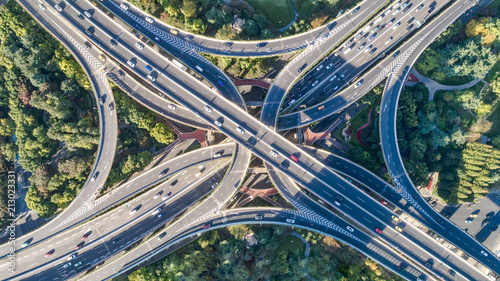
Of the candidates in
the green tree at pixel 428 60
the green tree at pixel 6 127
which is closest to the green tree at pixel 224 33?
the green tree at pixel 428 60

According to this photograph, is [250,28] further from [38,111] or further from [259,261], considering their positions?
[259,261]

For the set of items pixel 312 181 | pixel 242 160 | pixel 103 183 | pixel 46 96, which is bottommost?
pixel 312 181

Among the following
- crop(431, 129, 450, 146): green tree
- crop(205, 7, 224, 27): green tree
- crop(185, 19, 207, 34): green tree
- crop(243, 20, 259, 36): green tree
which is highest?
crop(205, 7, 224, 27): green tree

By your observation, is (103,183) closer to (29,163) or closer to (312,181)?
(29,163)

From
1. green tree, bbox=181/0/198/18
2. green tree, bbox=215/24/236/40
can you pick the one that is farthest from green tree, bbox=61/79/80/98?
green tree, bbox=215/24/236/40

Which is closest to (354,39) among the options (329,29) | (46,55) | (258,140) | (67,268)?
(329,29)

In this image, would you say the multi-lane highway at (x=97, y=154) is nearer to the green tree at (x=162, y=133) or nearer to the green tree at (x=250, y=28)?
the green tree at (x=162, y=133)

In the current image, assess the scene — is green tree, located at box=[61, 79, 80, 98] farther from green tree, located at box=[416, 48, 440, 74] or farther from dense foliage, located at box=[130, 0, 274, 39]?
green tree, located at box=[416, 48, 440, 74]
